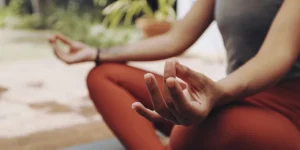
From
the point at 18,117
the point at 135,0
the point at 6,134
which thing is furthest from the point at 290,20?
the point at 135,0

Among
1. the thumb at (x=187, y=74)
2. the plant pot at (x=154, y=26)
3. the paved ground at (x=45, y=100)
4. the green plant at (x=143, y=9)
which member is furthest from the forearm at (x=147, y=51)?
the green plant at (x=143, y=9)

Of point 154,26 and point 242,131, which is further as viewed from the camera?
point 154,26

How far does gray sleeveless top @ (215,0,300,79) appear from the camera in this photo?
883 mm

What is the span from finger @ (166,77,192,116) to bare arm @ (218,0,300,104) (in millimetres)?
96

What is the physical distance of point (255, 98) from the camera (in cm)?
87

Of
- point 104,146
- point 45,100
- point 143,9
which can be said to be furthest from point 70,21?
point 104,146

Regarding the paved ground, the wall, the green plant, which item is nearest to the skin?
the paved ground

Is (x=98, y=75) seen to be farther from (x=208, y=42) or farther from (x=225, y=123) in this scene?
(x=208, y=42)

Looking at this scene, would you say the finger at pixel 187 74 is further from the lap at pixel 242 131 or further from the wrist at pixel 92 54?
the wrist at pixel 92 54

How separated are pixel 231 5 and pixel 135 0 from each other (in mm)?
3000

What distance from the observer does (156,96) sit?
0.65m

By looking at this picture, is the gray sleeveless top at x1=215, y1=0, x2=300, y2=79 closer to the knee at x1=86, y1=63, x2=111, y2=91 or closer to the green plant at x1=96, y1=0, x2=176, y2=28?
the knee at x1=86, y1=63, x2=111, y2=91

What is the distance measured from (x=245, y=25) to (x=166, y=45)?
0.99ft

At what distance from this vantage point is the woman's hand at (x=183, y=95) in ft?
2.01
